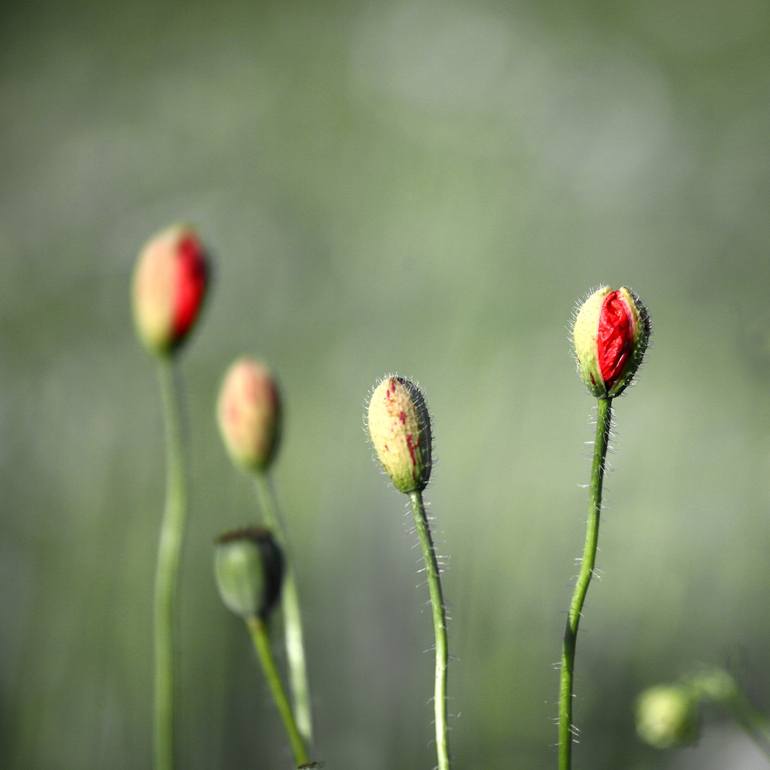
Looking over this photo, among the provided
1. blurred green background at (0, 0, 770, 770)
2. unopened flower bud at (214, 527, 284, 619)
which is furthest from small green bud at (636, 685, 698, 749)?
unopened flower bud at (214, 527, 284, 619)

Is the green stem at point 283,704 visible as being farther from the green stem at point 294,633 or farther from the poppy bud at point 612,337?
the poppy bud at point 612,337

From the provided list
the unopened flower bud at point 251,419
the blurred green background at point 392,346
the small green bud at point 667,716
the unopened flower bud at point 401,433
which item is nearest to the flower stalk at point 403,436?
the unopened flower bud at point 401,433

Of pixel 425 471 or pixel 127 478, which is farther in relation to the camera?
pixel 127 478

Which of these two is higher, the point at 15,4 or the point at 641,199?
the point at 15,4

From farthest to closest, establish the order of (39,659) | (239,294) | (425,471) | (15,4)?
(15,4) < (239,294) < (39,659) < (425,471)

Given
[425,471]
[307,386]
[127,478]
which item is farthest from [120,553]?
[425,471]

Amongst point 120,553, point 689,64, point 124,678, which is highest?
point 689,64

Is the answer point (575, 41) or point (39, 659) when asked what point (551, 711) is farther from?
point (575, 41)
